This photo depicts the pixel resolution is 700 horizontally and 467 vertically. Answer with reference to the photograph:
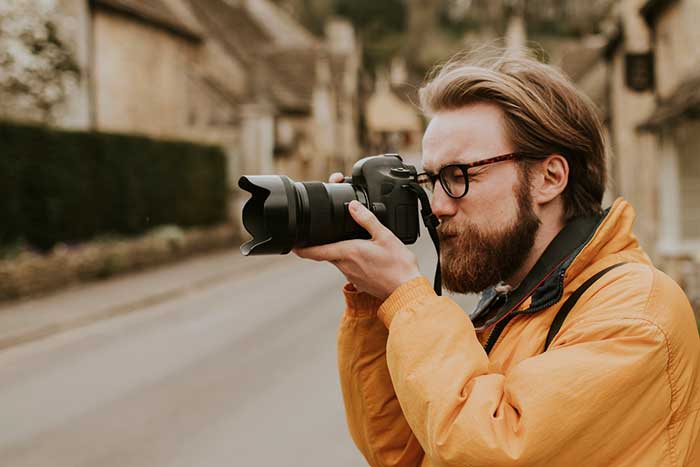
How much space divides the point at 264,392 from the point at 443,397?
225 inches

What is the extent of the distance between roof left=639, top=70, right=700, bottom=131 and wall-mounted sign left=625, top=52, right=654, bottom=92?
1814mm

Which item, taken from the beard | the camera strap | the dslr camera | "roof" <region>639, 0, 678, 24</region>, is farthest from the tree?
the beard

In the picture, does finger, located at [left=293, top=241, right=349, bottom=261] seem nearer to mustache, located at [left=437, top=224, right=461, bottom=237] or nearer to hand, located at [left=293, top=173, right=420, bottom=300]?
hand, located at [left=293, top=173, right=420, bottom=300]

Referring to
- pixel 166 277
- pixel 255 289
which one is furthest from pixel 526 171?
pixel 166 277

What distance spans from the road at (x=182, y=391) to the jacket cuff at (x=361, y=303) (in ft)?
7.45

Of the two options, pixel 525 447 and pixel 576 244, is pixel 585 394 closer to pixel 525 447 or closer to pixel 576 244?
pixel 525 447

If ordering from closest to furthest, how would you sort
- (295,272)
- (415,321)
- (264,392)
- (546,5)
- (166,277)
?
(415,321)
(264,392)
(166,277)
(295,272)
(546,5)

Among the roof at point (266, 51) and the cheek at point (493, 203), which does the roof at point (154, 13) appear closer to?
the roof at point (266, 51)

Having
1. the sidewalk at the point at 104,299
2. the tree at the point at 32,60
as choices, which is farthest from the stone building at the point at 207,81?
the sidewalk at the point at 104,299

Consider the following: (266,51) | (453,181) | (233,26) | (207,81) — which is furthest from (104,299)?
(266,51)

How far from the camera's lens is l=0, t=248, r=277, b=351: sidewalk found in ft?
34.7

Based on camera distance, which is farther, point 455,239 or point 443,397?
point 455,239

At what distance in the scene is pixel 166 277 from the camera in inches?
635

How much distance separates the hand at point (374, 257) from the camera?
5.17ft
